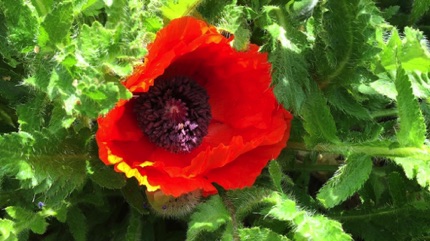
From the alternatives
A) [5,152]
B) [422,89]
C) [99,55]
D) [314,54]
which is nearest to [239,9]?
[314,54]

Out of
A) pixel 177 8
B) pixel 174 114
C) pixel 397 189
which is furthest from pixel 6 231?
pixel 397 189

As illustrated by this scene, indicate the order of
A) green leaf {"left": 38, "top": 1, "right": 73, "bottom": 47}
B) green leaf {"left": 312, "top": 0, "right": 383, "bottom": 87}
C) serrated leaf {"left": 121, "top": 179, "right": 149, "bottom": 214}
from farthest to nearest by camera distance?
serrated leaf {"left": 121, "top": 179, "right": 149, "bottom": 214} < green leaf {"left": 312, "top": 0, "right": 383, "bottom": 87} < green leaf {"left": 38, "top": 1, "right": 73, "bottom": 47}

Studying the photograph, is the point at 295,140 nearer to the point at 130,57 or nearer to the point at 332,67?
the point at 332,67

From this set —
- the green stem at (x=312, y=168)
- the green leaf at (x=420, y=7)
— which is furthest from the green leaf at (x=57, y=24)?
the green leaf at (x=420, y=7)

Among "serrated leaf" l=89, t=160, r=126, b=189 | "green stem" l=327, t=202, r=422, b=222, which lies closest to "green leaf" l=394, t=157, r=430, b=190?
"green stem" l=327, t=202, r=422, b=222

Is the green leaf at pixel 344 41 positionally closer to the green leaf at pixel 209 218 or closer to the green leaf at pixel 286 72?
the green leaf at pixel 286 72

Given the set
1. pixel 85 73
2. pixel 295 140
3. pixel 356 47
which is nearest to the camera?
pixel 85 73

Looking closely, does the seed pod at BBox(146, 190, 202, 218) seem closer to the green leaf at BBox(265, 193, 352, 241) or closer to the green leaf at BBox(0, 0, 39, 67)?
the green leaf at BBox(265, 193, 352, 241)
